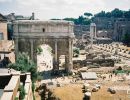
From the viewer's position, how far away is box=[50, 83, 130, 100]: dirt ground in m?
27.4

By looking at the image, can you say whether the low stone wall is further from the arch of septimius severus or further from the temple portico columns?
the temple portico columns

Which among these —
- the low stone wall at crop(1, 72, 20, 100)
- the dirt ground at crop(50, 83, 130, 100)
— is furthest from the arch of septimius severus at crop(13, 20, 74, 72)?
the low stone wall at crop(1, 72, 20, 100)

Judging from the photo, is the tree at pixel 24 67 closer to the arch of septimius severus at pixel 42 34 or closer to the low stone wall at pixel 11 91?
the arch of septimius severus at pixel 42 34

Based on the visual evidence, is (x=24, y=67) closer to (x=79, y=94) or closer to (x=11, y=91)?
(x=79, y=94)

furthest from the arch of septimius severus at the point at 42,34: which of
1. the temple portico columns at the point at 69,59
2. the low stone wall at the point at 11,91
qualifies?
the low stone wall at the point at 11,91

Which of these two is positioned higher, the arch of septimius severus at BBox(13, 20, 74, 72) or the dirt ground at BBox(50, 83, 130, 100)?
the arch of septimius severus at BBox(13, 20, 74, 72)

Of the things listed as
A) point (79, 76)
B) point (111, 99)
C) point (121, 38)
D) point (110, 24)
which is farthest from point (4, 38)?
point (110, 24)

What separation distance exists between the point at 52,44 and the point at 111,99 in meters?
14.1

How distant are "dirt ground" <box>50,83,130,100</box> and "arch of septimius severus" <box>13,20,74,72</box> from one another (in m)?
8.16

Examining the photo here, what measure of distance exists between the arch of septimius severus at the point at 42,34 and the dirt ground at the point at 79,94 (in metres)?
8.16

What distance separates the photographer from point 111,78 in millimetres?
37281

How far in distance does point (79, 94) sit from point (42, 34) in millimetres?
11900

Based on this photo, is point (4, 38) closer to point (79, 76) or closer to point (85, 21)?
point (79, 76)

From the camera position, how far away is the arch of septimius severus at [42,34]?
126 ft
